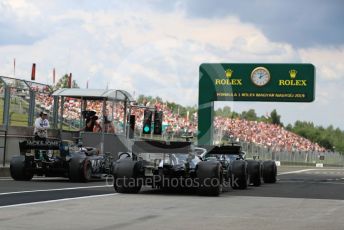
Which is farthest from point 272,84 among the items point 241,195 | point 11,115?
point 241,195

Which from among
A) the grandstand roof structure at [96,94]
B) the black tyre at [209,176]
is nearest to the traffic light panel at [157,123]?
the grandstand roof structure at [96,94]

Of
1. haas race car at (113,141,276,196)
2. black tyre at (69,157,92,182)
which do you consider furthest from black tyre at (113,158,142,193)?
black tyre at (69,157,92,182)

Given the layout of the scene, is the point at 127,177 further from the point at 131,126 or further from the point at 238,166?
the point at 131,126

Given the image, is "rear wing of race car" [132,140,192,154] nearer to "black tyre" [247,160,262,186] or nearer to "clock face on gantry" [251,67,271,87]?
"black tyre" [247,160,262,186]

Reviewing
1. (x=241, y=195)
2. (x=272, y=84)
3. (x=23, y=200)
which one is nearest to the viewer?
(x=23, y=200)

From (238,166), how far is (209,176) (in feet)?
12.6

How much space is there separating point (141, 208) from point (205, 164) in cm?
370

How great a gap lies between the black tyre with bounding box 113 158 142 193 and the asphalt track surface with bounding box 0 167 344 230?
254mm

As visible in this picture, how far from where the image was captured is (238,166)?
19672 millimetres

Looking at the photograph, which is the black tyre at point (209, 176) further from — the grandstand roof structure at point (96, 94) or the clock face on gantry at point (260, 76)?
the clock face on gantry at point (260, 76)

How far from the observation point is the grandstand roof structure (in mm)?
24750

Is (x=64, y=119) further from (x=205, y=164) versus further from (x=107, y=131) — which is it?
(x=205, y=164)

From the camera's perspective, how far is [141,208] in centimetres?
1261

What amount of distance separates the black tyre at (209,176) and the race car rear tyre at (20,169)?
6.68 metres
